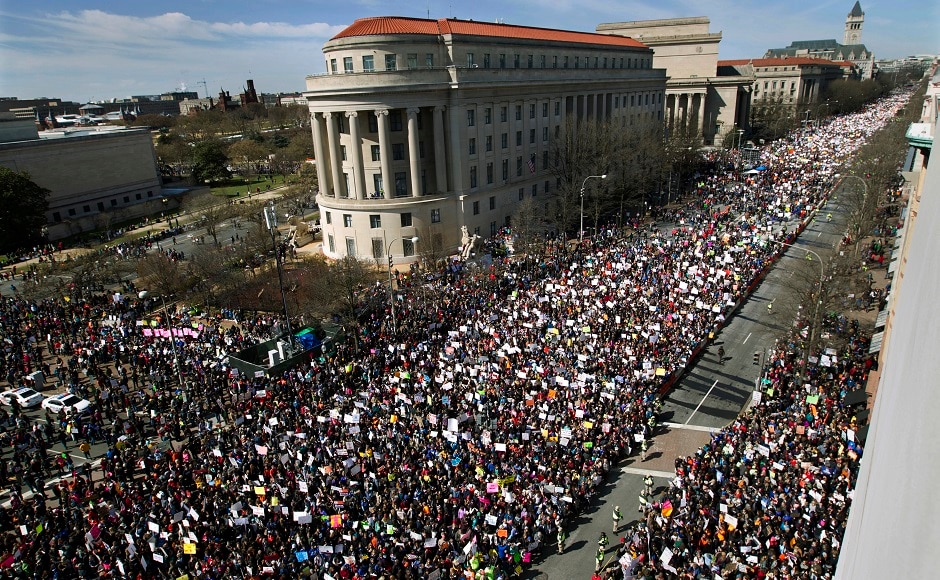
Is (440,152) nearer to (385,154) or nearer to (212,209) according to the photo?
(385,154)

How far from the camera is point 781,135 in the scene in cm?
Answer: 12025

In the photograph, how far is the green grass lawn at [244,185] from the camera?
3733 inches

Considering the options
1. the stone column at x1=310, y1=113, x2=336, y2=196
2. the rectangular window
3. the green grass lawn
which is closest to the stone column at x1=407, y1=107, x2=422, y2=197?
the rectangular window

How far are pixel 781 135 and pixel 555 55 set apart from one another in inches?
2977

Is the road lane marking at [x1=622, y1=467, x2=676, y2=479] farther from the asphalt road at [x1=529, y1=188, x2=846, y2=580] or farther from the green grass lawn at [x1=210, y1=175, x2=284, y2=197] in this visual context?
the green grass lawn at [x1=210, y1=175, x2=284, y2=197]

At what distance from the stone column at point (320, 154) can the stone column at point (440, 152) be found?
1046 centimetres

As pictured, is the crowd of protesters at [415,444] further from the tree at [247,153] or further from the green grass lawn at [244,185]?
the tree at [247,153]

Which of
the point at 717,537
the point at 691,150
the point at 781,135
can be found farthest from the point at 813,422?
the point at 781,135

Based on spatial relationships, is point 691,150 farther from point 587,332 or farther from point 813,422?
point 813,422

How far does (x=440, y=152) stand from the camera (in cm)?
5444

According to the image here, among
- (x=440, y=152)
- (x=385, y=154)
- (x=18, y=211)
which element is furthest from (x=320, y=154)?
(x=18, y=211)

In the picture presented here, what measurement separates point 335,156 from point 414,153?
295 inches

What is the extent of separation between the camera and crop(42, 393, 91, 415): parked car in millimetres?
29438

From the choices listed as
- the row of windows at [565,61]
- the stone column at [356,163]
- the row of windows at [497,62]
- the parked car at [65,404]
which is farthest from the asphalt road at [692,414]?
the row of windows at [497,62]
